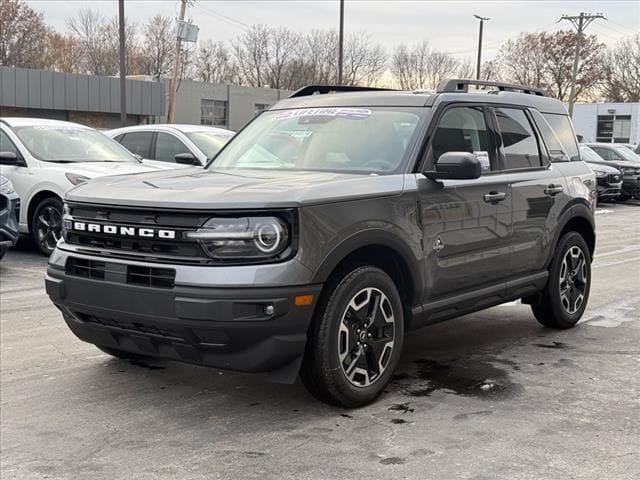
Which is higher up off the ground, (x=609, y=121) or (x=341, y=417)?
(x=609, y=121)

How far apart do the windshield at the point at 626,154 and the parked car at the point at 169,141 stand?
1613 centimetres

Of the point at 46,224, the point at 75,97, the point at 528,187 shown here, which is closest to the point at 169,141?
the point at 46,224

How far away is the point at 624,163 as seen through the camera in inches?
938

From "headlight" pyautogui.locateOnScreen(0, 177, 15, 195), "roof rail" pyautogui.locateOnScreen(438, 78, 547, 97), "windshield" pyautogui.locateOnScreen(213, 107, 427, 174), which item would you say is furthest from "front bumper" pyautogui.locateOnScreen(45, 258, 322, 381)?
"headlight" pyautogui.locateOnScreen(0, 177, 15, 195)

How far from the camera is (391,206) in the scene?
446 centimetres

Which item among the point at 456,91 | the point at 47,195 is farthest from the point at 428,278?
the point at 47,195

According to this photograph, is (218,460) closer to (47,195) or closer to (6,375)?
(6,375)

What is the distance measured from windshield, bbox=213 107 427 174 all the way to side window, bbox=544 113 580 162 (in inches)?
73.0

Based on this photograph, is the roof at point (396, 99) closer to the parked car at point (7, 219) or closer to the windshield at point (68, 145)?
the parked car at point (7, 219)

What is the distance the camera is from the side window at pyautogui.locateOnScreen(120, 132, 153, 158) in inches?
499

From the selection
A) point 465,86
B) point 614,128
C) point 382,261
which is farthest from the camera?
point 614,128

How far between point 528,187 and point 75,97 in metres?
39.6

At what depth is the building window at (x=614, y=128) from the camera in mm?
71500

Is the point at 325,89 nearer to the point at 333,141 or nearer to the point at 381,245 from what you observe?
the point at 333,141
